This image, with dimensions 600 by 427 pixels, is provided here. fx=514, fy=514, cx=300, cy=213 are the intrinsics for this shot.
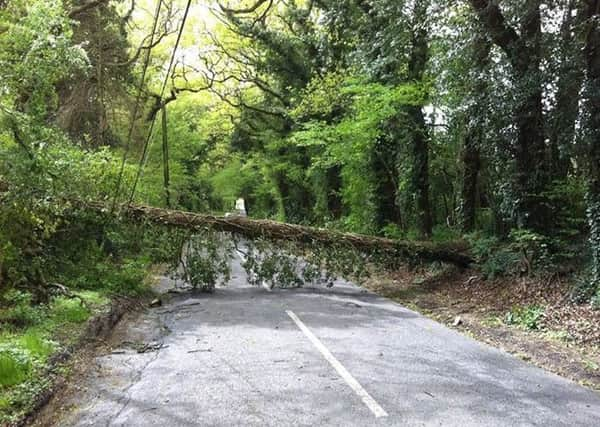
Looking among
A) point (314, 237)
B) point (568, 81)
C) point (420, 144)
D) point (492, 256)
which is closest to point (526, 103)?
point (568, 81)

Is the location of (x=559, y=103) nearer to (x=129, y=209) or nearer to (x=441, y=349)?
(x=441, y=349)

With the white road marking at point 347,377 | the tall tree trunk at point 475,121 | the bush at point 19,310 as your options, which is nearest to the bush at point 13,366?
the bush at point 19,310

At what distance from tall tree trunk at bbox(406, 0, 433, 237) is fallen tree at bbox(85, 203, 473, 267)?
4093 millimetres

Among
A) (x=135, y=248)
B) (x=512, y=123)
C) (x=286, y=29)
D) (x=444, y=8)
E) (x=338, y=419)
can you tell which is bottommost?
(x=338, y=419)

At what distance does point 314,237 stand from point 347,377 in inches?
304

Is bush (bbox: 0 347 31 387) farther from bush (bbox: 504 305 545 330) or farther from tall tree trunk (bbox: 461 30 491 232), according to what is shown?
tall tree trunk (bbox: 461 30 491 232)

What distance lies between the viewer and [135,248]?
13.4 meters

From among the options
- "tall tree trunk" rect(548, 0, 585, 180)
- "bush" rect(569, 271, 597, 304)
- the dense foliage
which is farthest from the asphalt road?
"tall tree trunk" rect(548, 0, 585, 180)

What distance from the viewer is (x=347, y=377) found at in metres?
5.66

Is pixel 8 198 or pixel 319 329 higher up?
pixel 8 198

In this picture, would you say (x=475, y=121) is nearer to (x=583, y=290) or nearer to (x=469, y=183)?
(x=469, y=183)

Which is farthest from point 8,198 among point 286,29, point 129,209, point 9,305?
point 286,29

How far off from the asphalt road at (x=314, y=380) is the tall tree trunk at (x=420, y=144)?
8.93 meters

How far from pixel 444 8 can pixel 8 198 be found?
402 inches
